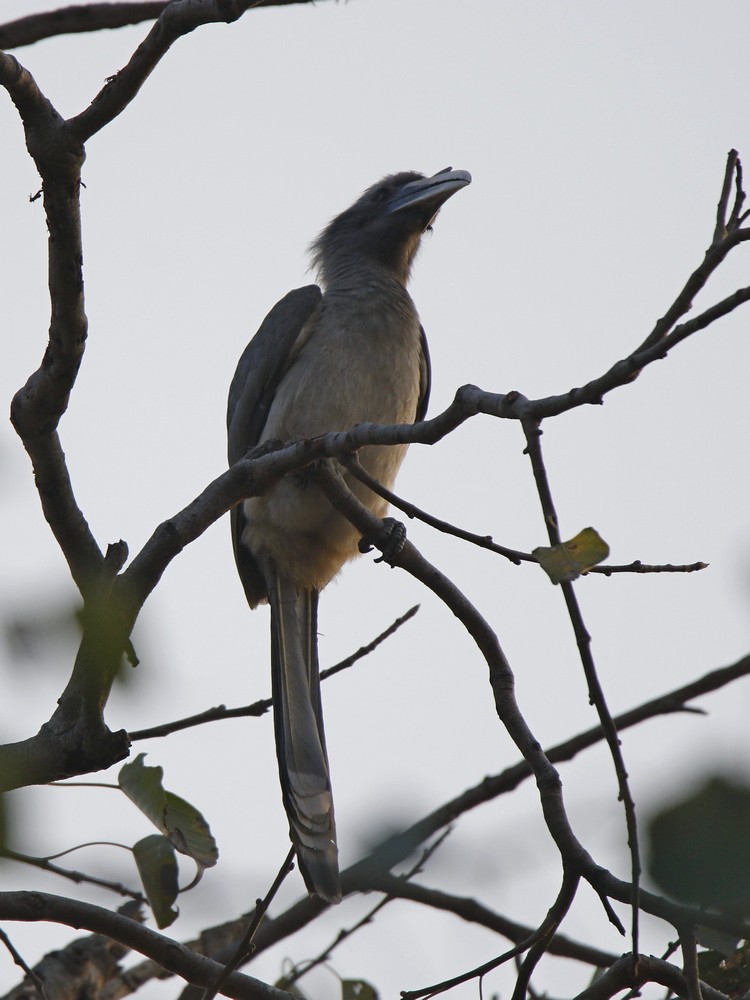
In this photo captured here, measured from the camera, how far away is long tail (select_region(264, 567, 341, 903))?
365 centimetres

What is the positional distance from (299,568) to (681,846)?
399cm

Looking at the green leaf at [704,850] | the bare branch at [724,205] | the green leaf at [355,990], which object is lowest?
the green leaf at [704,850]

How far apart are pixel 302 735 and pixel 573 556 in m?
2.51

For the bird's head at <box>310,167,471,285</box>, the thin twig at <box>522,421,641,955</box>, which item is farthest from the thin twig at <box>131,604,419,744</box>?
the bird's head at <box>310,167,471,285</box>

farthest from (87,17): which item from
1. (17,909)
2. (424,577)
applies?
(17,909)

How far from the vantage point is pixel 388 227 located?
6453mm

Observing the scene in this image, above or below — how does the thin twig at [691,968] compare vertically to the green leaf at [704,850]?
above

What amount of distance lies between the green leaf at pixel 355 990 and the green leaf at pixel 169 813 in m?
0.87

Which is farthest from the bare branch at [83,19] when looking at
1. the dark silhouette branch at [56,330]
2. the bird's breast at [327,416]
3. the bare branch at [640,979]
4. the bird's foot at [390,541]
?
the bare branch at [640,979]

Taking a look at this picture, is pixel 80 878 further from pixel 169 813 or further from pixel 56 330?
pixel 56 330

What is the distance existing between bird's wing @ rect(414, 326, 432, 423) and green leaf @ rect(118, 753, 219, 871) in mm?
3101

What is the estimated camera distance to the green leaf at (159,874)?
2.95m

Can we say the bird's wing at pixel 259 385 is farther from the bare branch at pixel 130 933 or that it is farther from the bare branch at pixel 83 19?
the bare branch at pixel 130 933

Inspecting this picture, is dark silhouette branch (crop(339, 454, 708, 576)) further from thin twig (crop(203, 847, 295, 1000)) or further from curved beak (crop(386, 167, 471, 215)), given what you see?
curved beak (crop(386, 167, 471, 215))
